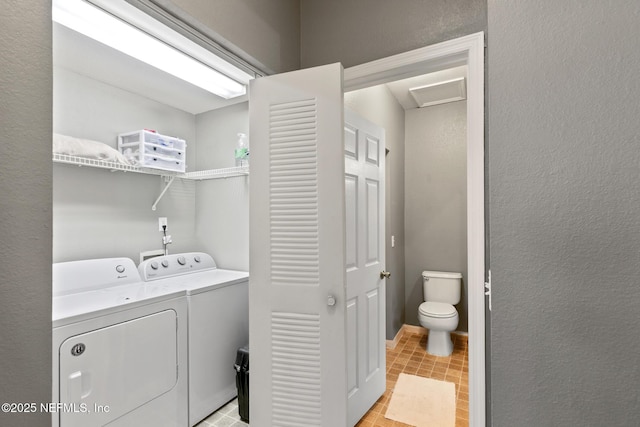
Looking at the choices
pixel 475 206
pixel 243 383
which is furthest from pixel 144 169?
pixel 475 206

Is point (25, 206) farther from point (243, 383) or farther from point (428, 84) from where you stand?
point (428, 84)

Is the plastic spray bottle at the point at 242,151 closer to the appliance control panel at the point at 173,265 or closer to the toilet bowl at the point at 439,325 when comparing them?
the appliance control panel at the point at 173,265

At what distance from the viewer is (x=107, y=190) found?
7.48ft

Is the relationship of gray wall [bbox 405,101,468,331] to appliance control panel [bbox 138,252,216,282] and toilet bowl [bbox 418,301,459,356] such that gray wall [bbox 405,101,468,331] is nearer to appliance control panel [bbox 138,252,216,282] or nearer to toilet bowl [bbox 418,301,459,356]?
toilet bowl [bbox 418,301,459,356]

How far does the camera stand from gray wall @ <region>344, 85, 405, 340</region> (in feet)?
9.34

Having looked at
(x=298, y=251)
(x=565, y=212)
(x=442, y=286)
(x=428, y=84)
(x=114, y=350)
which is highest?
(x=428, y=84)

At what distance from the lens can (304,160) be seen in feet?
4.69

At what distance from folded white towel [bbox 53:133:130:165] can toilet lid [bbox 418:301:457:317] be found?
2912 mm

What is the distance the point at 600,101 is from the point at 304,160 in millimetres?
1038

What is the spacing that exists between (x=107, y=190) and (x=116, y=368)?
4.54 feet

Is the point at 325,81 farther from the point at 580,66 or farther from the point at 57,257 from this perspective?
the point at 57,257

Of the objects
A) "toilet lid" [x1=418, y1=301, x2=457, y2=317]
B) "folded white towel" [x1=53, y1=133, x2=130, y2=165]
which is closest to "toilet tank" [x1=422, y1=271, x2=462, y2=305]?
"toilet lid" [x1=418, y1=301, x2=457, y2=317]

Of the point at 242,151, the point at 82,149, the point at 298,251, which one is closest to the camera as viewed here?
the point at 298,251

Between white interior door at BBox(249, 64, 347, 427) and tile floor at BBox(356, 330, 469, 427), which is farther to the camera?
tile floor at BBox(356, 330, 469, 427)
